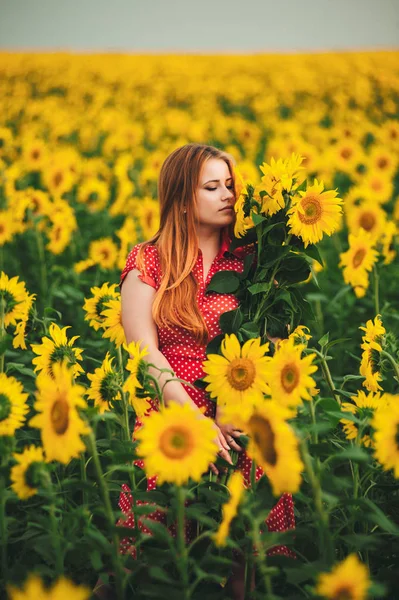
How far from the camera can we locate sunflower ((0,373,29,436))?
1.69 m

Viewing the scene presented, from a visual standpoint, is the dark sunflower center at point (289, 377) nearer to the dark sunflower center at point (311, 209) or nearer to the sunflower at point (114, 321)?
the dark sunflower center at point (311, 209)

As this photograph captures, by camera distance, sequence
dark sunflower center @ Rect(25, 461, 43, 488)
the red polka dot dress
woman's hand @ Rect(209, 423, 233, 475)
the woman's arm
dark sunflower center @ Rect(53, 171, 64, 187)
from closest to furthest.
→ dark sunflower center @ Rect(25, 461, 43, 488) → woman's hand @ Rect(209, 423, 233, 475) → the red polka dot dress → the woman's arm → dark sunflower center @ Rect(53, 171, 64, 187)

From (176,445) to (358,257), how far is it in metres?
2.00

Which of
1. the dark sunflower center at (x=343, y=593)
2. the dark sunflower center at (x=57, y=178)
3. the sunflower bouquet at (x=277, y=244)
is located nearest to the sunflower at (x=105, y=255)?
the dark sunflower center at (x=57, y=178)

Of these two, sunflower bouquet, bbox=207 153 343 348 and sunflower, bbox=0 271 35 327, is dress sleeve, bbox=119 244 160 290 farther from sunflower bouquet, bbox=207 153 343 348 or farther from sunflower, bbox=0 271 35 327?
sunflower, bbox=0 271 35 327

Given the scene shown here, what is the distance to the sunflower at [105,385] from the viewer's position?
77.4 inches

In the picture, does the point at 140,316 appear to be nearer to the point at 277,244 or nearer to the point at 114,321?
the point at 114,321

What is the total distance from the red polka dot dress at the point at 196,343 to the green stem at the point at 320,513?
54cm

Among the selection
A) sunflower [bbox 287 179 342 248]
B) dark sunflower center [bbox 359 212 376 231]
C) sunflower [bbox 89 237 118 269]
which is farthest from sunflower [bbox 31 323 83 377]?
dark sunflower center [bbox 359 212 376 231]

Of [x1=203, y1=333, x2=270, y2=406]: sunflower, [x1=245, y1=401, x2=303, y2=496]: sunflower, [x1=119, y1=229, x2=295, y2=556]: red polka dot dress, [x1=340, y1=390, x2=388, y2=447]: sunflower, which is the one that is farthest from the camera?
[x1=119, y1=229, x2=295, y2=556]: red polka dot dress

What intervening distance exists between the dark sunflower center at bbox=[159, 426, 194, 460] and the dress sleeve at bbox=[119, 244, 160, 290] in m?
0.95

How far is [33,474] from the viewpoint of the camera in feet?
5.16

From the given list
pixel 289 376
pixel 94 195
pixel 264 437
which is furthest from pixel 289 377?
pixel 94 195

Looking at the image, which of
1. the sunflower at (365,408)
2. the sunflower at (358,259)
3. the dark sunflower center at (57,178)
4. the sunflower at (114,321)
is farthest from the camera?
the dark sunflower center at (57,178)
